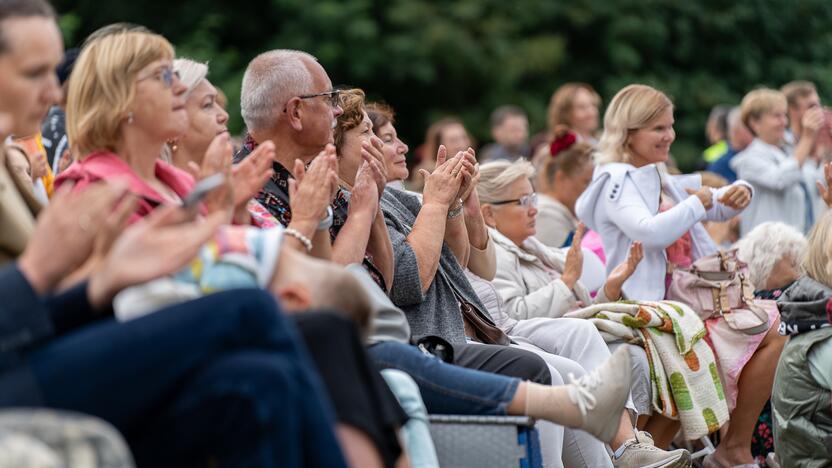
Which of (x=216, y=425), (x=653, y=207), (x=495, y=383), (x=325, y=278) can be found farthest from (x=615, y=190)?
(x=216, y=425)

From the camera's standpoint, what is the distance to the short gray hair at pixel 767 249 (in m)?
6.62

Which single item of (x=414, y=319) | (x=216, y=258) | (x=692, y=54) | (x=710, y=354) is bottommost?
(x=692, y=54)

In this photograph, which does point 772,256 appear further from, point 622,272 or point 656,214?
point 622,272

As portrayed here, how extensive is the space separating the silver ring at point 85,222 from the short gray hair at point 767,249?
423 centimetres

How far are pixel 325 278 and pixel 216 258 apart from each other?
0.31 metres

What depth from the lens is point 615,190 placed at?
21.4 feet

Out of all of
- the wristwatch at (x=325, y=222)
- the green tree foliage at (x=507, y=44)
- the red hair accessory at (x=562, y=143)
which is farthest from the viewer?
the green tree foliage at (x=507, y=44)

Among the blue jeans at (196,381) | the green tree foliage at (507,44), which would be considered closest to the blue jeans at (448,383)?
the blue jeans at (196,381)

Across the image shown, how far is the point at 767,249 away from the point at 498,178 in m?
1.41

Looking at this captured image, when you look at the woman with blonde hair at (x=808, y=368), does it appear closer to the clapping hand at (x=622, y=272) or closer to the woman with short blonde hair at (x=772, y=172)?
the clapping hand at (x=622, y=272)

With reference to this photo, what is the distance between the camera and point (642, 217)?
6371mm

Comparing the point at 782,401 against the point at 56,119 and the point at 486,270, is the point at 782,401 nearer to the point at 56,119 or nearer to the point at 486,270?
the point at 486,270

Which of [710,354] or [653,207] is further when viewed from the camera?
[653,207]

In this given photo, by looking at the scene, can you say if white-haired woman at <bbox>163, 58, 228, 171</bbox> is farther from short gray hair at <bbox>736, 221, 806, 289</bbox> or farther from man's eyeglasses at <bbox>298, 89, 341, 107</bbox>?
short gray hair at <bbox>736, 221, 806, 289</bbox>
